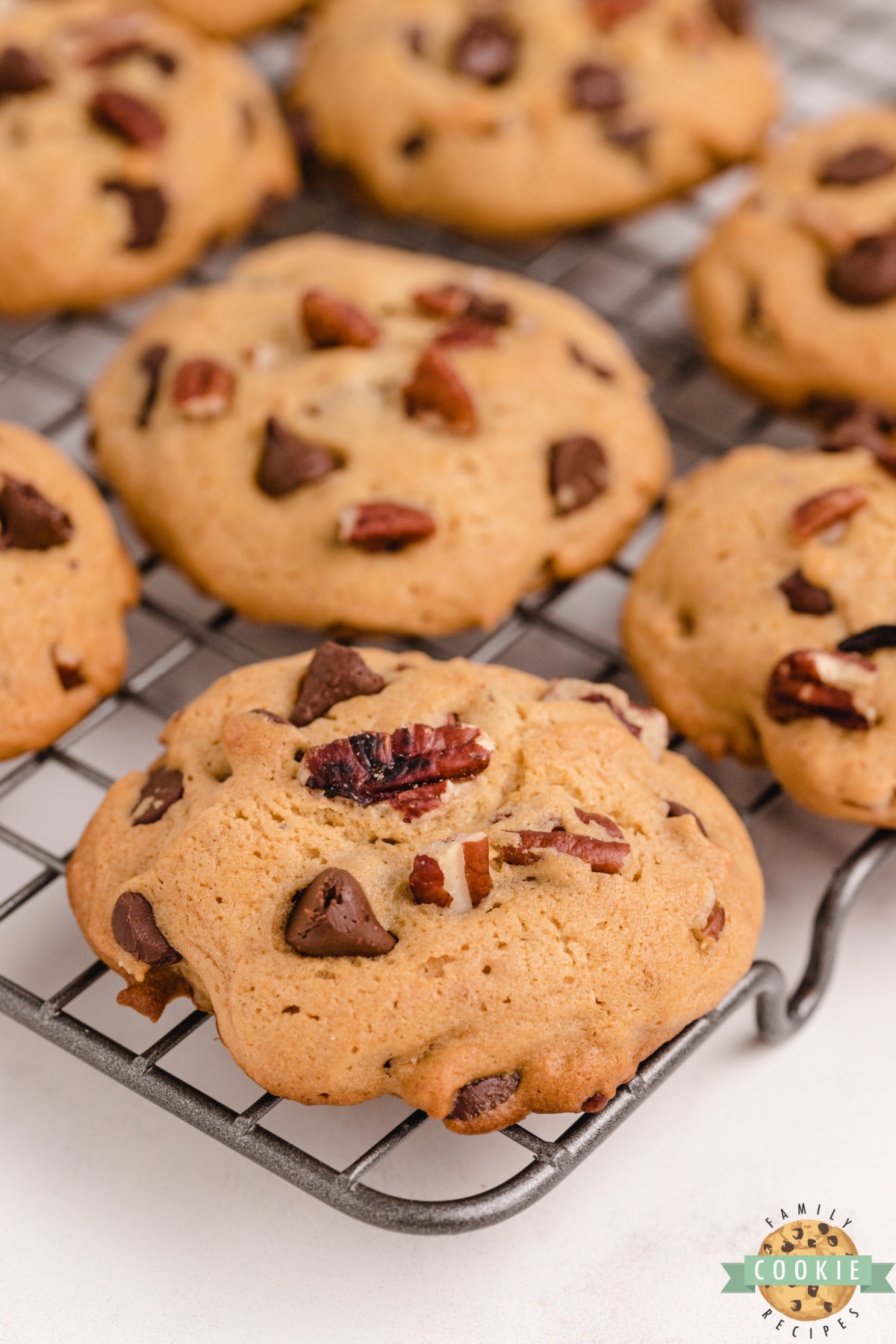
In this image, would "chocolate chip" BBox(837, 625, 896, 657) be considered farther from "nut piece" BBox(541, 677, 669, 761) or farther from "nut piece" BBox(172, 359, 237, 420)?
"nut piece" BBox(172, 359, 237, 420)

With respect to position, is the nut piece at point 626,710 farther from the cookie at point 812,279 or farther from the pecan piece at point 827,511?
the cookie at point 812,279

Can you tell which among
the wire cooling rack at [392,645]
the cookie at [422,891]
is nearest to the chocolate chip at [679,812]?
the cookie at [422,891]

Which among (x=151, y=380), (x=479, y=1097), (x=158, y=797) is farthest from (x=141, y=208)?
(x=479, y=1097)

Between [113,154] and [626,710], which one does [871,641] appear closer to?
[626,710]

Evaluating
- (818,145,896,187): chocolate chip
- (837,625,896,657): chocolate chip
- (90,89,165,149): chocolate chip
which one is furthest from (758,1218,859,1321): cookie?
(90,89,165,149): chocolate chip

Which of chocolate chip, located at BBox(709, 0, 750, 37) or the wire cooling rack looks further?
chocolate chip, located at BBox(709, 0, 750, 37)
